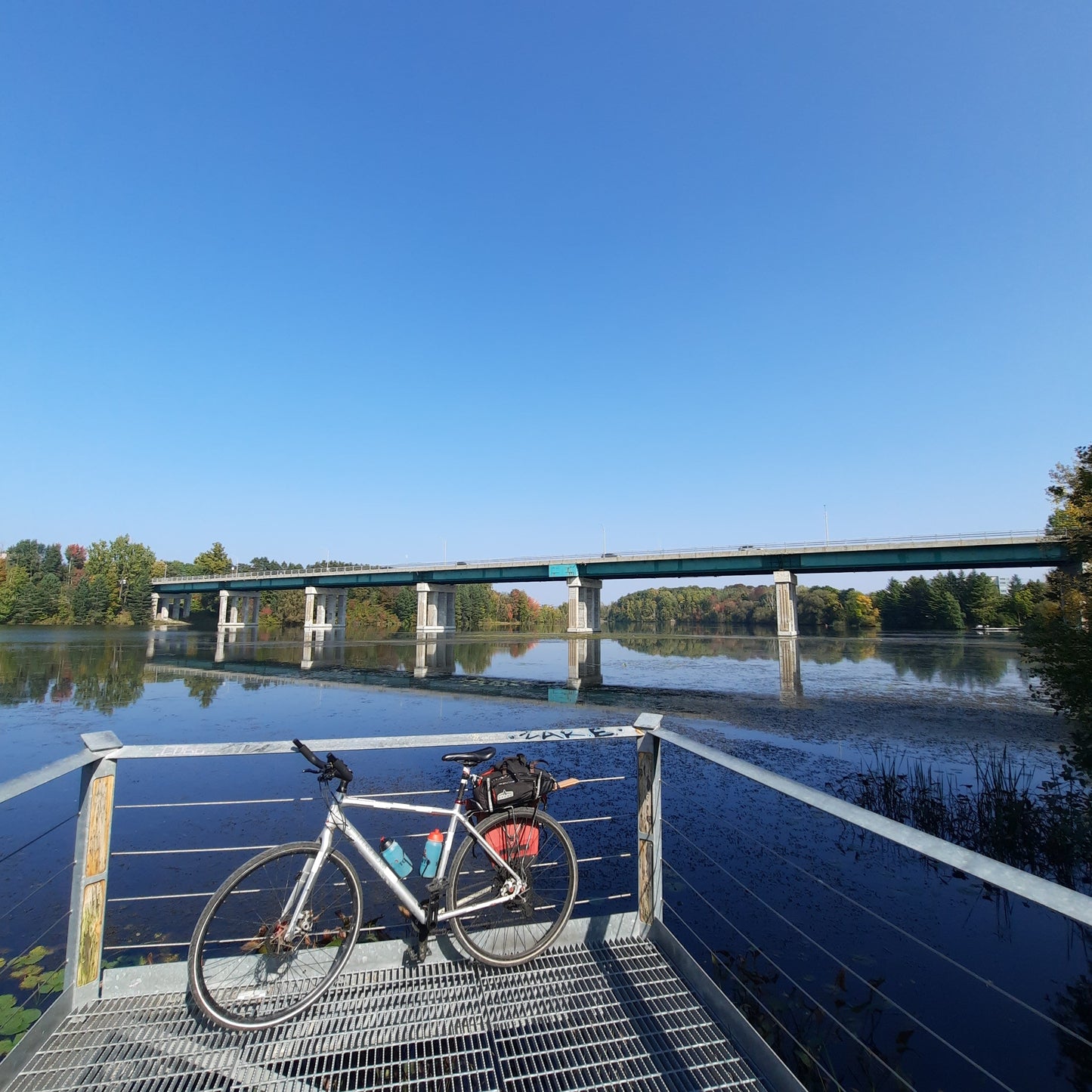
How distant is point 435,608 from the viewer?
7781 centimetres

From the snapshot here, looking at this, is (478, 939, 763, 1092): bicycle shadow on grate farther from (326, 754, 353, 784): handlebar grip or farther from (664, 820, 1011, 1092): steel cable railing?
(326, 754, 353, 784): handlebar grip

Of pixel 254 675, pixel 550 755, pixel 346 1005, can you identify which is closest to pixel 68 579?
pixel 254 675

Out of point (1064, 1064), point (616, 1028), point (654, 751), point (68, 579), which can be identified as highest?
point (68, 579)

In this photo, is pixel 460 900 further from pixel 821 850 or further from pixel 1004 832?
pixel 1004 832

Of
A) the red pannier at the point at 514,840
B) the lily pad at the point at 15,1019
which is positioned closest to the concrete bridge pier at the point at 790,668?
the red pannier at the point at 514,840

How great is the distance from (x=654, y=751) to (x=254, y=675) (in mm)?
34015

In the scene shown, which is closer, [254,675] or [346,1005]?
[346,1005]

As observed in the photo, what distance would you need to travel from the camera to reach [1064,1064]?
5.08m

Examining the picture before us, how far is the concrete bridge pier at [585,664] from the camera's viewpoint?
31.7m

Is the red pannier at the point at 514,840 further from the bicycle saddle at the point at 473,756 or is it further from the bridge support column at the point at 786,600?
the bridge support column at the point at 786,600

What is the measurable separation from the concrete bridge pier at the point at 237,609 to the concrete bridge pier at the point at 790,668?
76323 mm

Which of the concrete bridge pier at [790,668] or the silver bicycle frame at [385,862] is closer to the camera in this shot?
the silver bicycle frame at [385,862]

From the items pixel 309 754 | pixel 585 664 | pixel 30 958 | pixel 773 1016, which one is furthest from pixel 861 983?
pixel 585 664

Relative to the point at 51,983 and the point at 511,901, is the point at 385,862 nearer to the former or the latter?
the point at 511,901
